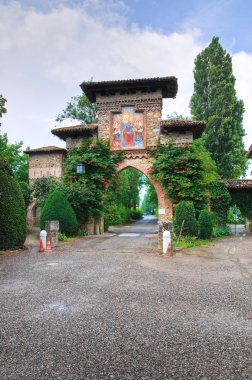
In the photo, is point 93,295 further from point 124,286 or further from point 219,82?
point 219,82

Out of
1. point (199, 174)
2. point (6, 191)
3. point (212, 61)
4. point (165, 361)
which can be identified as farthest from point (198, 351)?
point (212, 61)

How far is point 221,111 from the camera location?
2473cm

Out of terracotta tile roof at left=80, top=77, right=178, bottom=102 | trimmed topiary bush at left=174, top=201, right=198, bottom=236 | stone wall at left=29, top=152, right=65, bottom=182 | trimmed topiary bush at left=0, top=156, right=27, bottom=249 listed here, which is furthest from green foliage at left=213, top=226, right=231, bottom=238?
stone wall at left=29, top=152, right=65, bottom=182

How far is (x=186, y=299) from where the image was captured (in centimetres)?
447

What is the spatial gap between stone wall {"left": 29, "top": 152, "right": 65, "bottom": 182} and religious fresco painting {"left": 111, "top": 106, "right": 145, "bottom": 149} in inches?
220

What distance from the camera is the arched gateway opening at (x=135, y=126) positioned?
1645 cm

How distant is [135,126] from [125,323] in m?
15.0

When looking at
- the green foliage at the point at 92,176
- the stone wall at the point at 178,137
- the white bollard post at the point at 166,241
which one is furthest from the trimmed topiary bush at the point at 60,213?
the stone wall at the point at 178,137

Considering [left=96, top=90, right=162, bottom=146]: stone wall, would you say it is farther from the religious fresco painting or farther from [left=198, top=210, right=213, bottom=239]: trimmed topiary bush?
[left=198, top=210, right=213, bottom=239]: trimmed topiary bush

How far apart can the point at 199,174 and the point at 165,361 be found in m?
13.6

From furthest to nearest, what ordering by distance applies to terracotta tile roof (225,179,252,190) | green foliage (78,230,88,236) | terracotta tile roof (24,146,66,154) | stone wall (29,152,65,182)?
stone wall (29,152,65,182) → terracotta tile roof (24,146,66,154) → terracotta tile roof (225,179,252,190) → green foliage (78,230,88,236)

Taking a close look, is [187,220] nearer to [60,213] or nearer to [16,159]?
[60,213]

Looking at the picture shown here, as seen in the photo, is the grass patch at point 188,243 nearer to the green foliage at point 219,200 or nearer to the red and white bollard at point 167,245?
the red and white bollard at point 167,245

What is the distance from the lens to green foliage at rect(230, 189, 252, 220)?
1912 centimetres
